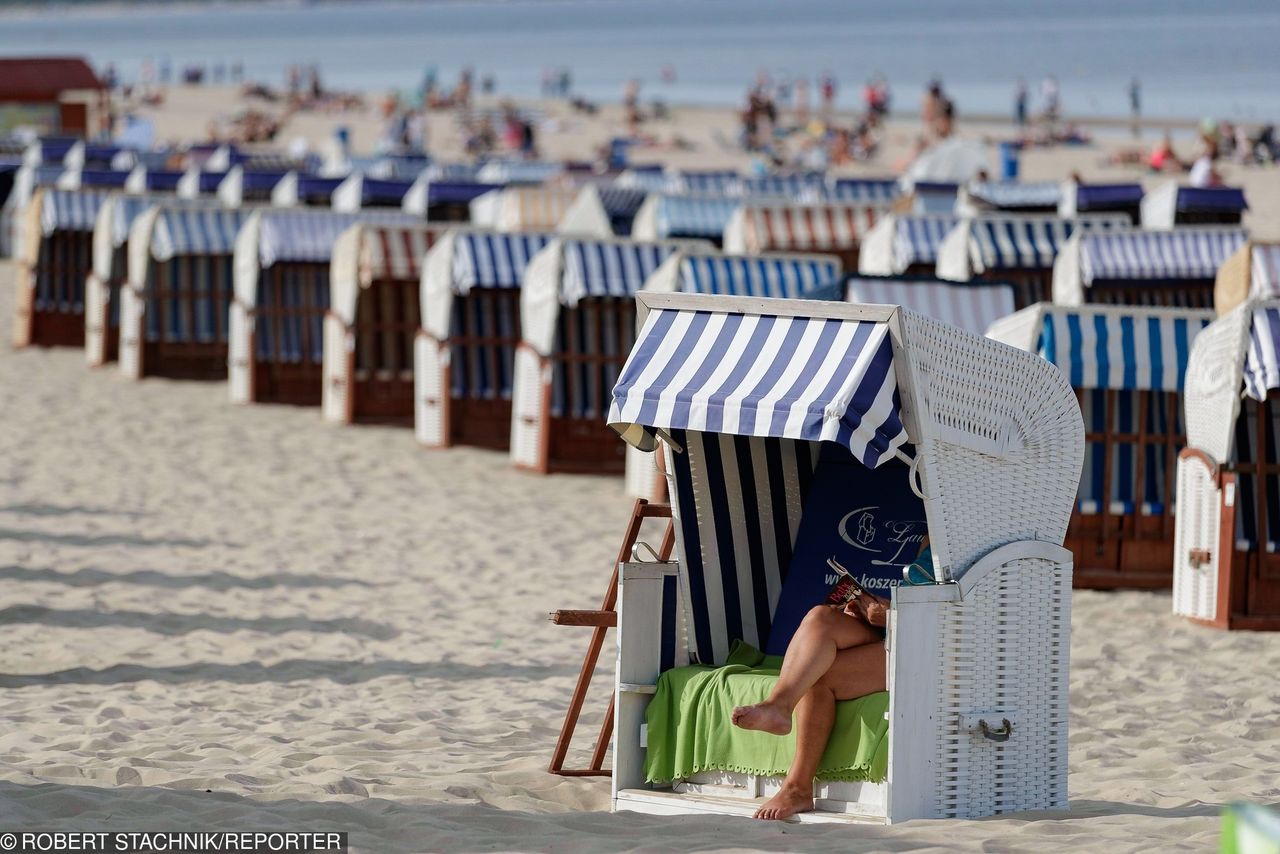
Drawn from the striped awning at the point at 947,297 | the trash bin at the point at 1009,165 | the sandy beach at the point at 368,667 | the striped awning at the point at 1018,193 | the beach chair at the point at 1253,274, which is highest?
the trash bin at the point at 1009,165

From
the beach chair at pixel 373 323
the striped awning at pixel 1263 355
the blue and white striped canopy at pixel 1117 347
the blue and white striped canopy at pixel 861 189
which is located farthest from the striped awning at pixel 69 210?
the striped awning at pixel 1263 355

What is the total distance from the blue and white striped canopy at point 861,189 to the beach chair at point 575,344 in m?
9.35

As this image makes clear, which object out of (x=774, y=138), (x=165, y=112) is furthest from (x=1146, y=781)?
(x=165, y=112)

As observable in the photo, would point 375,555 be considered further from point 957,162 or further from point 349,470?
point 957,162

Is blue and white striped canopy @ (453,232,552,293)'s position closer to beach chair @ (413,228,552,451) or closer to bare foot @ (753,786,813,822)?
beach chair @ (413,228,552,451)

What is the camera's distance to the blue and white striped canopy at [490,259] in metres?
11.8

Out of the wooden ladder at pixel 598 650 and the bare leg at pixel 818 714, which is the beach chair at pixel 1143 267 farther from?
the bare leg at pixel 818 714

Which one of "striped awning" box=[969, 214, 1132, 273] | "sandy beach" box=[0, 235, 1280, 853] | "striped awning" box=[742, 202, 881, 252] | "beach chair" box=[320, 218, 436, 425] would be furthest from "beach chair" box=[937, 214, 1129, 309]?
"beach chair" box=[320, 218, 436, 425]

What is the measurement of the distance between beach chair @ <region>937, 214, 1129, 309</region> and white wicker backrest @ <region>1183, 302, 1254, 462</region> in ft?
16.2

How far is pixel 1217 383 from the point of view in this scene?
7703 mm

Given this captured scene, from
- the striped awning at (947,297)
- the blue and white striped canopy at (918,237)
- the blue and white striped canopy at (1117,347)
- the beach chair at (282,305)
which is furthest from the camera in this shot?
the beach chair at (282,305)

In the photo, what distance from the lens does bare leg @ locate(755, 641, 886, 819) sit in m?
4.73

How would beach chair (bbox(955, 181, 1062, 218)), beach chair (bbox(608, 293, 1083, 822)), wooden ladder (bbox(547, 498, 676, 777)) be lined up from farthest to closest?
beach chair (bbox(955, 181, 1062, 218)) < wooden ladder (bbox(547, 498, 676, 777)) < beach chair (bbox(608, 293, 1083, 822))

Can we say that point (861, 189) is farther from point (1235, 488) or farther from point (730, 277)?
point (1235, 488)
